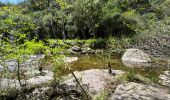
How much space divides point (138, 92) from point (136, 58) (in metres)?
12.3

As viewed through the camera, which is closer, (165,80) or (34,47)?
(34,47)

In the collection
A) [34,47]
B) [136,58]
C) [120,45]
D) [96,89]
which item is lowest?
[136,58]

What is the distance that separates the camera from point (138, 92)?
34.3 feet

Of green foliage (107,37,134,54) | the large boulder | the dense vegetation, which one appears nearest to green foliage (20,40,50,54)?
the large boulder

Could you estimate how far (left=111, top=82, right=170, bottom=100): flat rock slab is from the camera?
10094 millimetres

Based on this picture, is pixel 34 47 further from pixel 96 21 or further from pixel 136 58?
pixel 96 21

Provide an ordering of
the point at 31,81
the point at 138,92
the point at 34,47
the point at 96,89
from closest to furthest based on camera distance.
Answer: the point at 34,47 → the point at 138,92 → the point at 96,89 → the point at 31,81

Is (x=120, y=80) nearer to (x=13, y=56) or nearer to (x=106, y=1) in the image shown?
(x=13, y=56)

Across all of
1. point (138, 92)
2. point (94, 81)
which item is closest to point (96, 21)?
point (94, 81)

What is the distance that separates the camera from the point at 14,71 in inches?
509

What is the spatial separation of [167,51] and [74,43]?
65.2 feet

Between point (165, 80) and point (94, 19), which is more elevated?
point (94, 19)

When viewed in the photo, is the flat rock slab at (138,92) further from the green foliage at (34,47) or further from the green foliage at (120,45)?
the green foliage at (120,45)

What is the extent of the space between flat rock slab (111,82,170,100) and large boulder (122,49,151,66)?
9.80 meters
